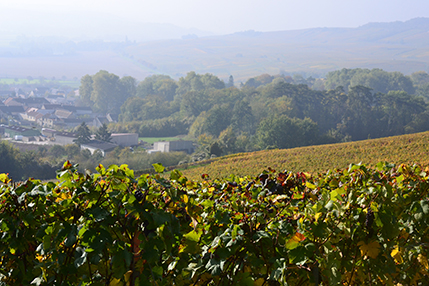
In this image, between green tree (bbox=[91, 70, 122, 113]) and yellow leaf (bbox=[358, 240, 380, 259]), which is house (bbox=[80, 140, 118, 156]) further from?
green tree (bbox=[91, 70, 122, 113])

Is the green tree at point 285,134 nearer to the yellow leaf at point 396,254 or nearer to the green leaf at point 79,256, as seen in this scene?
the yellow leaf at point 396,254

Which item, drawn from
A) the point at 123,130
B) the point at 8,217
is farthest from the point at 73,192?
the point at 123,130

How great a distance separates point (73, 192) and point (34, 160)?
44880mm

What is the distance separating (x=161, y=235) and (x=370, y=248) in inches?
45.7

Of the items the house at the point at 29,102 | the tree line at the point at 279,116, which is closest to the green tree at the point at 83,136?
the tree line at the point at 279,116

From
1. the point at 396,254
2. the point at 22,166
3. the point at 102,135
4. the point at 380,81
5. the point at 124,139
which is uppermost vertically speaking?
the point at 396,254

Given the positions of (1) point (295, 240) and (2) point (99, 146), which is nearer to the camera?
(1) point (295, 240)

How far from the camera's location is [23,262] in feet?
5.96

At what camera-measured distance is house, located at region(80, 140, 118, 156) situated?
58.3m

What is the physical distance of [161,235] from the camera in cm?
169

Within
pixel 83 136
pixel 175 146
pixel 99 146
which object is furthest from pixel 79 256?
pixel 83 136

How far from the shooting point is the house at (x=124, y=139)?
219ft

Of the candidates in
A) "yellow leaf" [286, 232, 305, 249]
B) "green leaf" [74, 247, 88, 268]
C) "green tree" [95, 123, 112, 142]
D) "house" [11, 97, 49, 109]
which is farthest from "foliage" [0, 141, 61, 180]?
"house" [11, 97, 49, 109]

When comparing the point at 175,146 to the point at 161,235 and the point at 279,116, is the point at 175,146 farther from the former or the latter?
the point at 161,235
